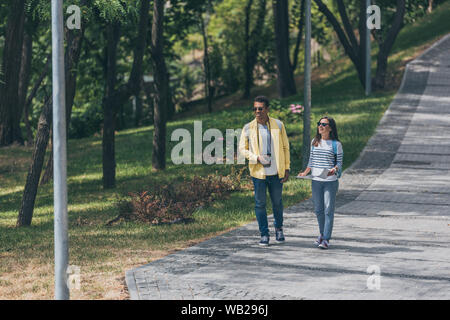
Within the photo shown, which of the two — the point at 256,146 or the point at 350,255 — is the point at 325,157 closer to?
the point at 256,146

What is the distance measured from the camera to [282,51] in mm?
31484

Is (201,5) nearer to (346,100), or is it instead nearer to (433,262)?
(346,100)

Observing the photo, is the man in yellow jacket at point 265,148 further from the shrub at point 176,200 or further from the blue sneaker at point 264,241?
the shrub at point 176,200

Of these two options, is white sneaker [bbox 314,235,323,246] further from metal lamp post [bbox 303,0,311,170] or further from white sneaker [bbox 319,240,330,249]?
metal lamp post [bbox 303,0,311,170]

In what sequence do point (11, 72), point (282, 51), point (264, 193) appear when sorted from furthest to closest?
1. point (282, 51)
2. point (11, 72)
3. point (264, 193)

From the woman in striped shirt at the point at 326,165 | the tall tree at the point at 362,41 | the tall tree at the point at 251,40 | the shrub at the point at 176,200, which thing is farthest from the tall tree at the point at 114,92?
the tall tree at the point at 251,40

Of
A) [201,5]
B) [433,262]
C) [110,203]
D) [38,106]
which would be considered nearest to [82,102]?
[38,106]

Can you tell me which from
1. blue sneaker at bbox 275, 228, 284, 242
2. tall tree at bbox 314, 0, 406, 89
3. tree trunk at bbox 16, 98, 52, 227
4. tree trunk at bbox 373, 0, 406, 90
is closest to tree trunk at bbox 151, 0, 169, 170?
tree trunk at bbox 16, 98, 52, 227

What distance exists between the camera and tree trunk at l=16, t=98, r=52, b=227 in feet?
45.3

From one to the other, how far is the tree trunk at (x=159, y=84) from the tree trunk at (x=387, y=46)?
11072 mm

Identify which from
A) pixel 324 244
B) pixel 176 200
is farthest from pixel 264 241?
pixel 176 200

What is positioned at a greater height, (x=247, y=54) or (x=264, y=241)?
(x=247, y=54)

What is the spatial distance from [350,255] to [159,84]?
10296mm

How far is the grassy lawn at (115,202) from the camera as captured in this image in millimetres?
9617
